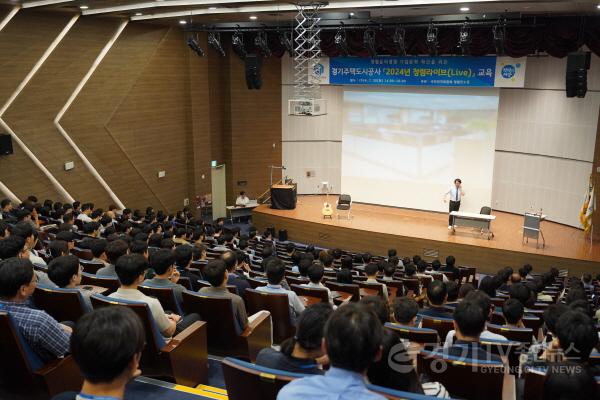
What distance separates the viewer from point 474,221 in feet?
45.2

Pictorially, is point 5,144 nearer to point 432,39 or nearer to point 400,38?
point 400,38

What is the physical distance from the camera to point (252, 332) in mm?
4488

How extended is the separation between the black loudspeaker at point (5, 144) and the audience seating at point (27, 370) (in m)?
9.02

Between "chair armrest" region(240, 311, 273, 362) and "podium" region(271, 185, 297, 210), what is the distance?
456 inches

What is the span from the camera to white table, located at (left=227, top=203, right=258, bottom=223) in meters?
17.1

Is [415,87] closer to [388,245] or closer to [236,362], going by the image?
[388,245]

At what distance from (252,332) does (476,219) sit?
10.4 metres

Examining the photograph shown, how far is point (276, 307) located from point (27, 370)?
2433 mm

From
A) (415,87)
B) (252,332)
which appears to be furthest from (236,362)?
(415,87)

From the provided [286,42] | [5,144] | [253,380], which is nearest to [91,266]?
[253,380]

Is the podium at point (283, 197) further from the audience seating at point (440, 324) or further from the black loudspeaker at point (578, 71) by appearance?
the audience seating at point (440, 324)

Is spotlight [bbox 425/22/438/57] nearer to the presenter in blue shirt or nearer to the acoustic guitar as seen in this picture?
the presenter in blue shirt

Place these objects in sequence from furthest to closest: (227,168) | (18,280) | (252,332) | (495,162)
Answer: (227,168)
(495,162)
(252,332)
(18,280)

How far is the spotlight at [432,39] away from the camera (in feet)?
42.8
